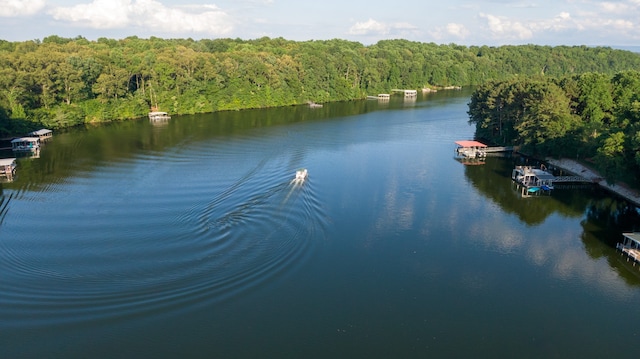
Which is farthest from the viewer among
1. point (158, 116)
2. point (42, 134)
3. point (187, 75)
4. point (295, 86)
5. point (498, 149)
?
point (295, 86)

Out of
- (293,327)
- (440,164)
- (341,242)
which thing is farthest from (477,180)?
(293,327)

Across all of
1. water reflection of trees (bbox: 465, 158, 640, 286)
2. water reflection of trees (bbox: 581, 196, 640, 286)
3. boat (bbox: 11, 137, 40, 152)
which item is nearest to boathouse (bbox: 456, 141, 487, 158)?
water reflection of trees (bbox: 465, 158, 640, 286)

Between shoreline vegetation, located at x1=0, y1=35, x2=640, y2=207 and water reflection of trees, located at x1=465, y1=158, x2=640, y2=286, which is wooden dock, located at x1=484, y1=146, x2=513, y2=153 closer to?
shoreline vegetation, located at x1=0, y1=35, x2=640, y2=207

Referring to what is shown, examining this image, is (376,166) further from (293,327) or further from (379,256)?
Result: (293,327)

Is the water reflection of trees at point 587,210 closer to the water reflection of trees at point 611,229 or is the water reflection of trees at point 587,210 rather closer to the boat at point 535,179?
the water reflection of trees at point 611,229

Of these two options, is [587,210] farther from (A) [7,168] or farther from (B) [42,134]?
(B) [42,134]

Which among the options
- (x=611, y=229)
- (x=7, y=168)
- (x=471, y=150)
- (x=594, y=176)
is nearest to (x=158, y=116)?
(x=7, y=168)

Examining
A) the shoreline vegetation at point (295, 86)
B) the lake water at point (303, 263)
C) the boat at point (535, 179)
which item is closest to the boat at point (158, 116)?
the shoreline vegetation at point (295, 86)
